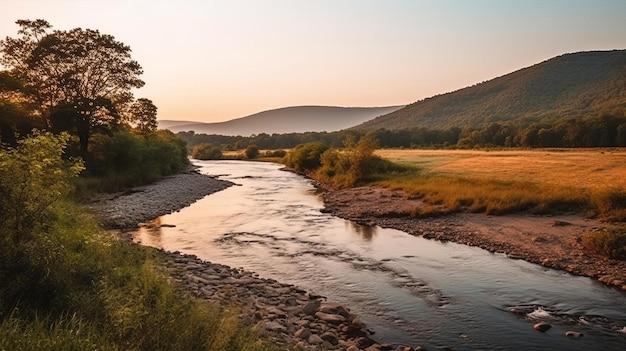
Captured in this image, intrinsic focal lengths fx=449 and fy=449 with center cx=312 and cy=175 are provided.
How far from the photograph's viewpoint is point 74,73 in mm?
44656

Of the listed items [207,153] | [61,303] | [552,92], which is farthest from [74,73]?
[552,92]

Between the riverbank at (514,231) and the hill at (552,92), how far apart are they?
125 meters

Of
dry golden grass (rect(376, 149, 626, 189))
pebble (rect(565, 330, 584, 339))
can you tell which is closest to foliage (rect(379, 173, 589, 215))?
dry golden grass (rect(376, 149, 626, 189))

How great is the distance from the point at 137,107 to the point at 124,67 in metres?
8.39

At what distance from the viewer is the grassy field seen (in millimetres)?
30016

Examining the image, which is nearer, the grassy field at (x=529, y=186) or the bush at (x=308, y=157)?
the grassy field at (x=529, y=186)

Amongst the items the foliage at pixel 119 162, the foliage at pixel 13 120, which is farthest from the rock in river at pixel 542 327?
the foliage at pixel 119 162

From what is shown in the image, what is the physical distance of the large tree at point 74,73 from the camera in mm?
42906

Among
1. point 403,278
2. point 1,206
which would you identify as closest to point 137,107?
point 403,278

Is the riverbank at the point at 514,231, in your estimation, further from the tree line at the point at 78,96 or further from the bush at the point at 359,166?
the tree line at the point at 78,96

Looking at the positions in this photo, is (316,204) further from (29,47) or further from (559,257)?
(29,47)

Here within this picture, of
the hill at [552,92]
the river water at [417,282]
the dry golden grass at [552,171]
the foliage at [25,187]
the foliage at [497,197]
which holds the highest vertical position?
the hill at [552,92]

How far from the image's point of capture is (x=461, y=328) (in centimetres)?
1316

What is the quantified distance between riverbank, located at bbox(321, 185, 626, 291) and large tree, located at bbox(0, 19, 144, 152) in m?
26.6
